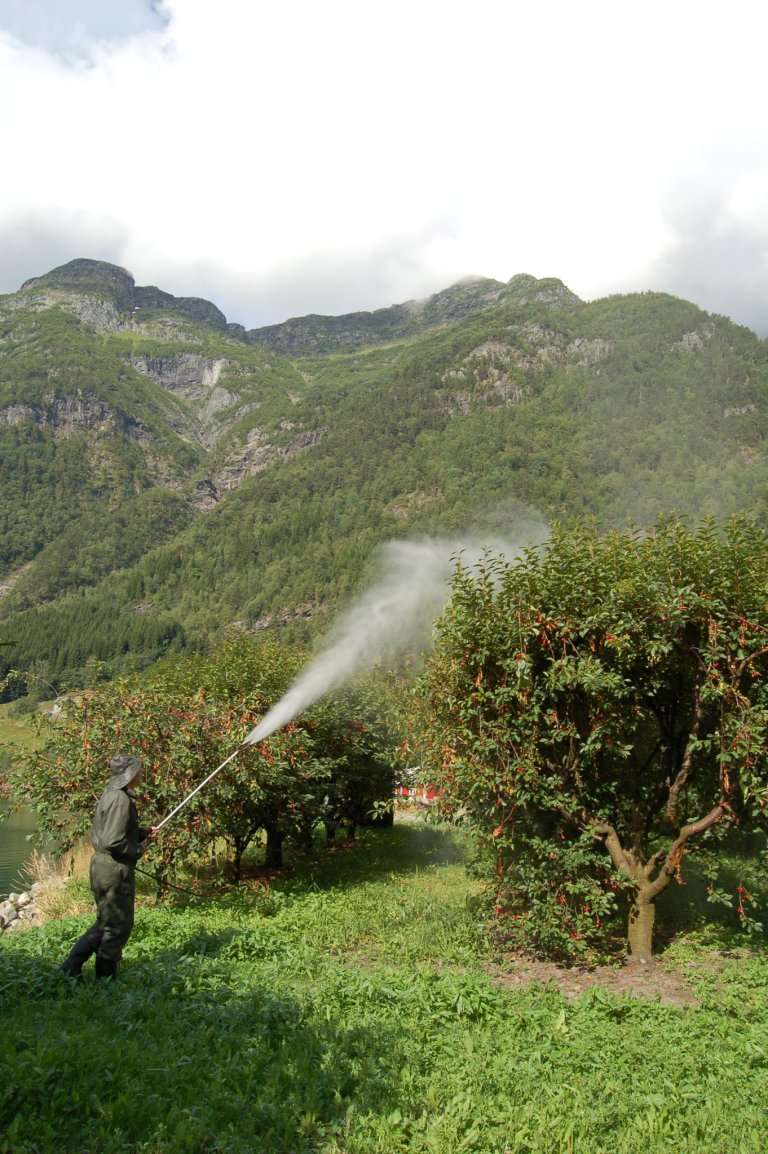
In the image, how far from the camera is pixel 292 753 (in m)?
14.3

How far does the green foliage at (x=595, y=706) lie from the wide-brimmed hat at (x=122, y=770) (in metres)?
4.25

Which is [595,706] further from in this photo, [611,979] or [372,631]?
[372,631]

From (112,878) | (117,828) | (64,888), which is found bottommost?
(64,888)

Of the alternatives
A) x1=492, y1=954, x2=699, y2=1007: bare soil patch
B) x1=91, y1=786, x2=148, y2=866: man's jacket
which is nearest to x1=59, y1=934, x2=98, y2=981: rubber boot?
x1=91, y1=786, x2=148, y2=866: man's jacket

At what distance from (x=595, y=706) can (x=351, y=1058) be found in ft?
18.1

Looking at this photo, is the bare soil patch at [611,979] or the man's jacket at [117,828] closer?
the man's jacket at [117,828]

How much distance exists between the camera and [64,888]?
16.0 metres

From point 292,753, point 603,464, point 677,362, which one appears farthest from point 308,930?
point 677,362

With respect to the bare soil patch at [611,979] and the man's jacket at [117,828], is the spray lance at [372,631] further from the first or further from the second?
the bare soil patch at [611,979]

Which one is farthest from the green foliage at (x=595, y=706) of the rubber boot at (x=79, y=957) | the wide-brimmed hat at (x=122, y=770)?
the rubber boot at (x=79, y=957)

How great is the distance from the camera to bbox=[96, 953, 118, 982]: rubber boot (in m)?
7.38

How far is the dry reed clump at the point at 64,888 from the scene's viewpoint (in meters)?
13.9

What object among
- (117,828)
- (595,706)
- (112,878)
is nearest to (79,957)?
(112,878)

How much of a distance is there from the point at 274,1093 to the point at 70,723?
10.7 metres
